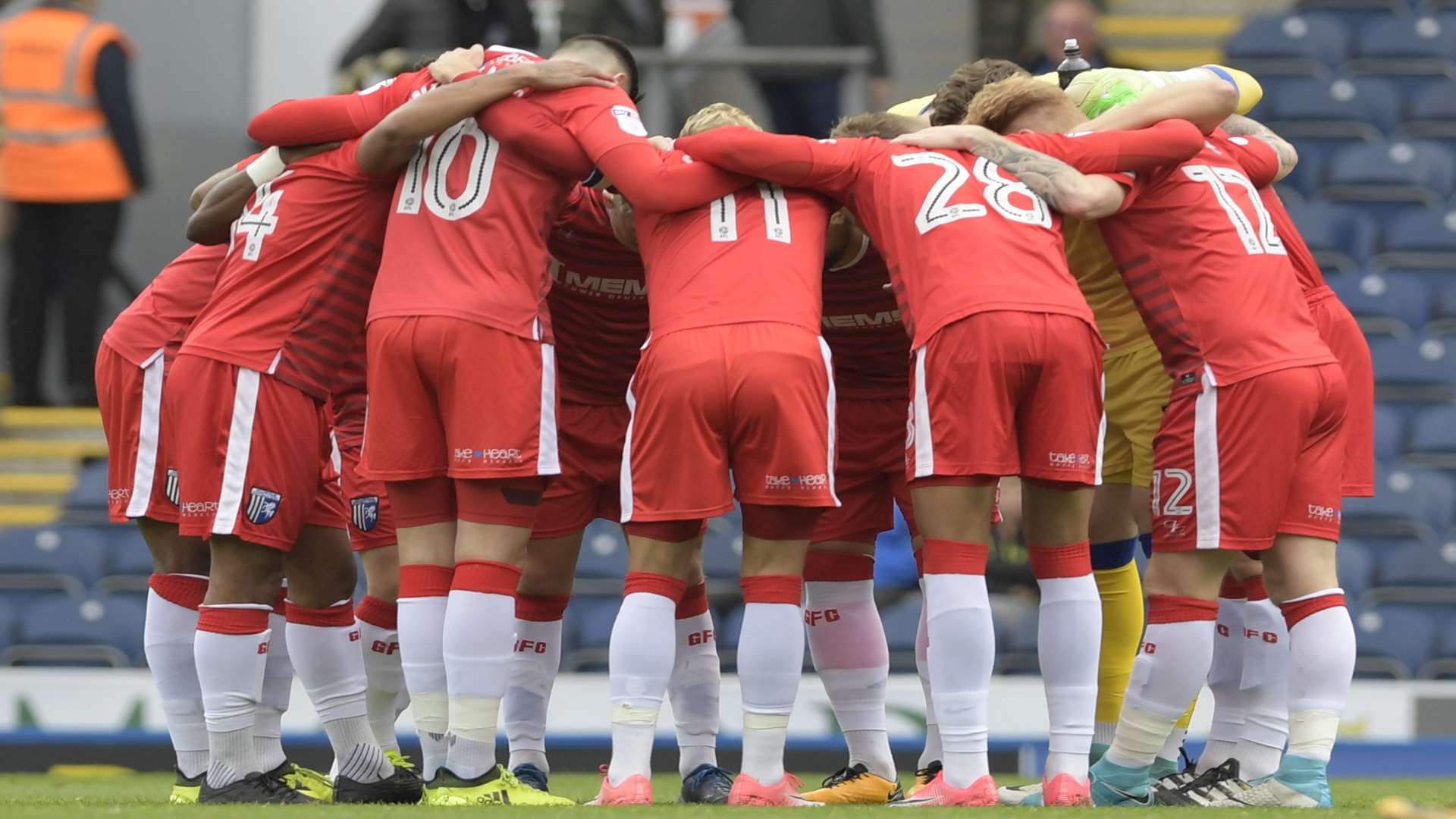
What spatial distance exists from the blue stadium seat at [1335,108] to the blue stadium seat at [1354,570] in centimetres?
285

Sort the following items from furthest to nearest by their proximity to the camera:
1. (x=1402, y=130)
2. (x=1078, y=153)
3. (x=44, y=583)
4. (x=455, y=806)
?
(x=1402, y=130)
(x=44, y=583)
(x=1078, y=153)
(x=455, y=806)

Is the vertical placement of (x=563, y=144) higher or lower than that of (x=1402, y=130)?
lower

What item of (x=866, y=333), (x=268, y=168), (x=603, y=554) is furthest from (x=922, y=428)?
(x=603, y=554)

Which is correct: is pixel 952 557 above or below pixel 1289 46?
below

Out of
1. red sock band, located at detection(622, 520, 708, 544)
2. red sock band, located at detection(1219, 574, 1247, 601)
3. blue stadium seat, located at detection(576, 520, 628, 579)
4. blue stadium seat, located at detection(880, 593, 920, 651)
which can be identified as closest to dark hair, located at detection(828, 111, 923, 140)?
red sock band, located at detection(622, 520, 708, 544)

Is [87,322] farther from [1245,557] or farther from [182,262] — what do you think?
[1245,557]

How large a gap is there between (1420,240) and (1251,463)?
601 centimetres

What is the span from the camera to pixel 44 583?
9852 mm

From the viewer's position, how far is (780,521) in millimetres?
5312

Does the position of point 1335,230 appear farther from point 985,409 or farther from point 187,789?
point 187,789

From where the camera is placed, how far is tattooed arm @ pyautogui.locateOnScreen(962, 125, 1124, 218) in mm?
5348

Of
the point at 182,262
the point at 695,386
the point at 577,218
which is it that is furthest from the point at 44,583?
the point at 695,386

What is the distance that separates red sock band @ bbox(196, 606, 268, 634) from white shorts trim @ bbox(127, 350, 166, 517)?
20.8 inches

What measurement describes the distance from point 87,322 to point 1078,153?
250 inches
